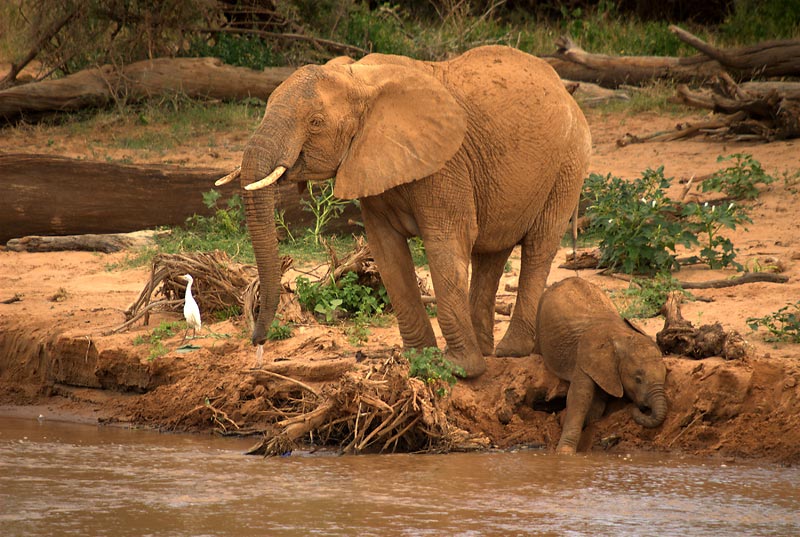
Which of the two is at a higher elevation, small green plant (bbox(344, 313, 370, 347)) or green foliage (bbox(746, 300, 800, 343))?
green foliage (bbox(746, 300, 800, 343))

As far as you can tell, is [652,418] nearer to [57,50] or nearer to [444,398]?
[444,398]

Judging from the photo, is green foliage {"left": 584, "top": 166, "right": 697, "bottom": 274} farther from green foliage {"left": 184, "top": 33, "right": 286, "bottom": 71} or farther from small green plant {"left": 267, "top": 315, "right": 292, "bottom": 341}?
green foliage {"left": 184, "top": 33, "right": 286, "bottom": 71}

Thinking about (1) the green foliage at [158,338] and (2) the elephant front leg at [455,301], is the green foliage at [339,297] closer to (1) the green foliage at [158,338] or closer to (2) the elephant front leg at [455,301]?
(1) the green foliage at [158,338]

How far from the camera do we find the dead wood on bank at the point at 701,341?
7.46 m

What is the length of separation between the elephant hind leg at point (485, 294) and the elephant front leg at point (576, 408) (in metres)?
1.10

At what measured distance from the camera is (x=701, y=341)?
24.9 ft

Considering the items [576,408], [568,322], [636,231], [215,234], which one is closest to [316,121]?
[568,322]

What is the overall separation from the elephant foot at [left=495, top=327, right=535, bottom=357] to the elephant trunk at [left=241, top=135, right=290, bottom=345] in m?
1.87

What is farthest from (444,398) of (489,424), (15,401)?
(15,401)

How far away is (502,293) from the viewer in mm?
10453

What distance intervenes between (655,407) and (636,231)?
3.49 meters

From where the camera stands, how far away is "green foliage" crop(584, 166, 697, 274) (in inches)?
409

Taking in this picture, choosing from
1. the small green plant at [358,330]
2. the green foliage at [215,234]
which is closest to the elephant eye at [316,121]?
the small green plant at [358,330]

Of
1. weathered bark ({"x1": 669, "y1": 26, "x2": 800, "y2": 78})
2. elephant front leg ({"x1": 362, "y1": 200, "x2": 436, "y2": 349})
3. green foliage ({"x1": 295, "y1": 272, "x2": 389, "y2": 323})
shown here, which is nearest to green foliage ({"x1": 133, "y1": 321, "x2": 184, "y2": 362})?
green foliage ({"x1": 295, "y1": 272, "x2": 389, "y2": 323})
